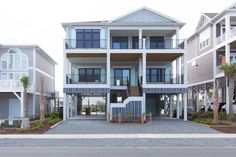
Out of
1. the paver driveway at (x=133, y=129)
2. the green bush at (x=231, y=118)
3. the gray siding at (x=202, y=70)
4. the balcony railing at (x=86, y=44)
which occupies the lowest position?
the paver driveway at (x=133, y=129)

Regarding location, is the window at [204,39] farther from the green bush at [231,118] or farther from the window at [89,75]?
the green bush at [231,118]

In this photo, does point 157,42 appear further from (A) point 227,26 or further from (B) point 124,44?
(A) point 227,26

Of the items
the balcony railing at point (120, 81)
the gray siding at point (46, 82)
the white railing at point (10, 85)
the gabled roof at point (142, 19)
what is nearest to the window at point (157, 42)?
the gabled roof at point (142, 19)

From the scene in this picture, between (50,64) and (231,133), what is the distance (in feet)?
120

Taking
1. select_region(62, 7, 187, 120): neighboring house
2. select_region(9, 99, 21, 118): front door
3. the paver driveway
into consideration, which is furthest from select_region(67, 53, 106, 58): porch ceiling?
the paver driveway

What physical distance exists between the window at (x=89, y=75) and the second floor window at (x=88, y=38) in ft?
10.6

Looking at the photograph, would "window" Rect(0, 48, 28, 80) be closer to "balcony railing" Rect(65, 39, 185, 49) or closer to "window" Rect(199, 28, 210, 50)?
"balcony railing" Rect(65, 39, 185, 49)

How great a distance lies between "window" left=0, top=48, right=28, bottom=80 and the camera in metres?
42.2

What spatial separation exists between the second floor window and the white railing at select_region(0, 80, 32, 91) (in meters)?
6.64

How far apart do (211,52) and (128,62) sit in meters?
9.56

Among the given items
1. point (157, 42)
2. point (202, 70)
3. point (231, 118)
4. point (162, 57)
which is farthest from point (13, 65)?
point (231, 118)

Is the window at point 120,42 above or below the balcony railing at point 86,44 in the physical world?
above

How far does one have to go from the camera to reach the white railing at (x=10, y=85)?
38.4 m
